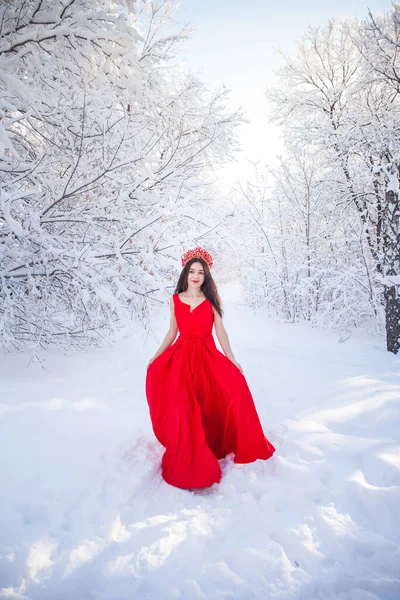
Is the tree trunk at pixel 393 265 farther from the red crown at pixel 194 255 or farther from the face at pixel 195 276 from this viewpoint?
the face at pixel 195 276

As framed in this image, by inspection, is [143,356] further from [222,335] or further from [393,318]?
[393,318]

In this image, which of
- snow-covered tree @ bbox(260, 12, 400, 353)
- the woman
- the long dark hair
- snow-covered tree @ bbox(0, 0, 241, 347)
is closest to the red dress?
the woman

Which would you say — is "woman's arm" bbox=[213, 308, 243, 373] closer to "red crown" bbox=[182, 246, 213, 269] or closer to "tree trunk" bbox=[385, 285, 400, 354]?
"red crown" bbox=[182, 246, 213, 269]

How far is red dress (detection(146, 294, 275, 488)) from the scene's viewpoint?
7.61 ft

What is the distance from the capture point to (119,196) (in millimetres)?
3410

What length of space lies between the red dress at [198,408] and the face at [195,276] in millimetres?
202

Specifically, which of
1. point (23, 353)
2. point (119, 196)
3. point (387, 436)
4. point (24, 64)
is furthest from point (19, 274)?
point (387, 436)

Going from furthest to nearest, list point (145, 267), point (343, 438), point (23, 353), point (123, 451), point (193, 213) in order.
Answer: point (23, 353) < point (193, 213) < point (145, 267) < point (343, 438) < point (123, 451)

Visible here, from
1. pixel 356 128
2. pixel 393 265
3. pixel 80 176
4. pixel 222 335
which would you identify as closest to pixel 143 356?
pixel 222 335

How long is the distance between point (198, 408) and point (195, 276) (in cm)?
124

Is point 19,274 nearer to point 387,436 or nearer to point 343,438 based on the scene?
point 343,438

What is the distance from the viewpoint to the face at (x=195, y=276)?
2930mm

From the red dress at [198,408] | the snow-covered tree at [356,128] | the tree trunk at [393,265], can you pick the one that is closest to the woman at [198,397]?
the red dress at [198,408]

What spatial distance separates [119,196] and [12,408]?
8.22 feet
